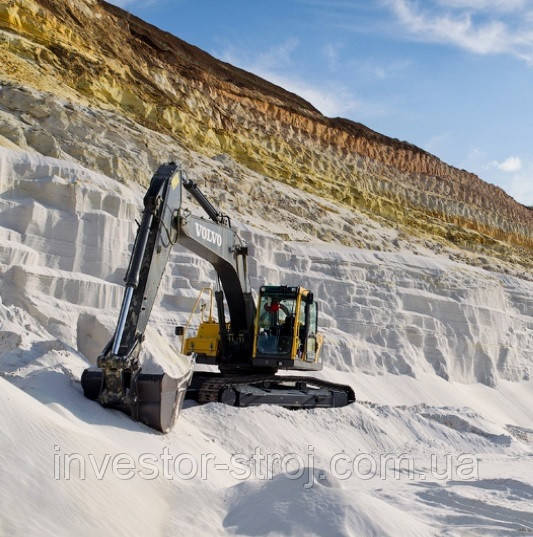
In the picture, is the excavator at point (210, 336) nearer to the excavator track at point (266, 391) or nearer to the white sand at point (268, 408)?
the excavator track at point (266, 391)

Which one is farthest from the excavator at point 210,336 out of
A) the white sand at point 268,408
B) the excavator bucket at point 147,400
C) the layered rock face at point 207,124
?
the layered rock face at point 207,124

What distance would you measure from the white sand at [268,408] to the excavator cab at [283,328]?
0.95 meters

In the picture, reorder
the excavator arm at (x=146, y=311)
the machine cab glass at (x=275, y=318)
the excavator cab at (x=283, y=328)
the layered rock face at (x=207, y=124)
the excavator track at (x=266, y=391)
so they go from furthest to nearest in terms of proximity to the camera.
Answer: the layered rock face at (x=207, y=124) → the machine cab glass at (x=275, y=318) → the excavator cab at (x=283, y=328) → the excavator track at (x=266, y=391) → the excavator arm at (x=146, y=311)

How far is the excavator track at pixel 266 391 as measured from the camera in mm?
12023

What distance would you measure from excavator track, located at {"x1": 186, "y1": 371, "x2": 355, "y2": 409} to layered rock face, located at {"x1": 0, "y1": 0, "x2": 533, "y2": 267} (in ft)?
38.6

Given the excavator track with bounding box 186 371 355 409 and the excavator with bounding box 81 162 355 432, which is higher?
the excavator with bounding box 81 162 355 432

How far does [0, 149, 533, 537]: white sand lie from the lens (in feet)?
20.2

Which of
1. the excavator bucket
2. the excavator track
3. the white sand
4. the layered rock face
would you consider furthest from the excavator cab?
the layered rock face

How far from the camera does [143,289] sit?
8.73 m

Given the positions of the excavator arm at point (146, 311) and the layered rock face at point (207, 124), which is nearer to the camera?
the excavator arm at point (146, 311)

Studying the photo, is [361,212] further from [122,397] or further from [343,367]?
[122,397]

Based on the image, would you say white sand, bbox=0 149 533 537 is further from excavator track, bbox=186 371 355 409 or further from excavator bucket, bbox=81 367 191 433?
excavator track, bbox=186 371 355 409

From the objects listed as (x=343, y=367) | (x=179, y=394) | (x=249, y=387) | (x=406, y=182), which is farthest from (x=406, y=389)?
(x=406, y=182)

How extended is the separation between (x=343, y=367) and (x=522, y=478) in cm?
1108
